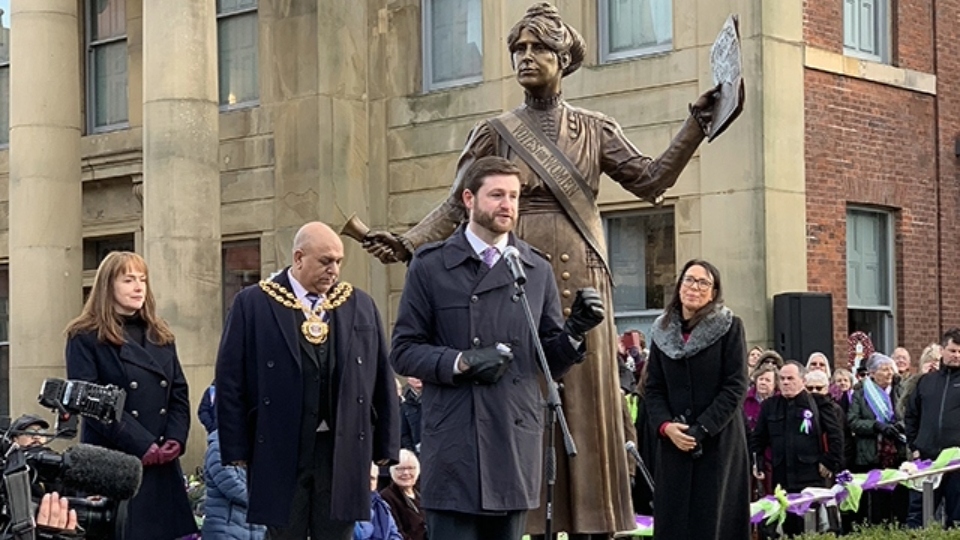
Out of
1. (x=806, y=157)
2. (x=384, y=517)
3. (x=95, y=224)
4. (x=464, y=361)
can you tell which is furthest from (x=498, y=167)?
(x=95, y=224)

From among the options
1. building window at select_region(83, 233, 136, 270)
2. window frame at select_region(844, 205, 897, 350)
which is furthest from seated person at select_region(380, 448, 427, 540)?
building window at select_region(83, 233, 136, 270)

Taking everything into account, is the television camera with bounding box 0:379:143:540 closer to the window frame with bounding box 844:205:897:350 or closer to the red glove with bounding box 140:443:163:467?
the red glove with bounding box 140:443:163:467

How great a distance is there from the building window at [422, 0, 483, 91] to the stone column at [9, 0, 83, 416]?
4406mm

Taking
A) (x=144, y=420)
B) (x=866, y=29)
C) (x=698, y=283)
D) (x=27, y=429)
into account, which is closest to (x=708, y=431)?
(x=698, y=283)

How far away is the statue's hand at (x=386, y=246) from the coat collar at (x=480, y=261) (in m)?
0.54

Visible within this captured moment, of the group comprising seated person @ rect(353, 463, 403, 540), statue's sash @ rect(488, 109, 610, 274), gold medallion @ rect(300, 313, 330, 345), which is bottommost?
seated person @ rect(353, 463, 403, 540)

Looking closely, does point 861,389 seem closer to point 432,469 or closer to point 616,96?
point 616,96

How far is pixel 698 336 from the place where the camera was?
32.1 ft

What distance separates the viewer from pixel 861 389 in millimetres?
15656

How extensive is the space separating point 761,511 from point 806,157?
20.3 ft

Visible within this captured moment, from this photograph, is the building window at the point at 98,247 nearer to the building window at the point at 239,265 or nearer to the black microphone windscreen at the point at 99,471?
the building window at the point at 239,265

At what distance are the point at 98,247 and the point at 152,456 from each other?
16.9 meters

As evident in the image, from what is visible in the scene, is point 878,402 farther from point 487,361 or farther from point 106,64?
point 106,64

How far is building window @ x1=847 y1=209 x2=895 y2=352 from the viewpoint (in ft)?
63.4
